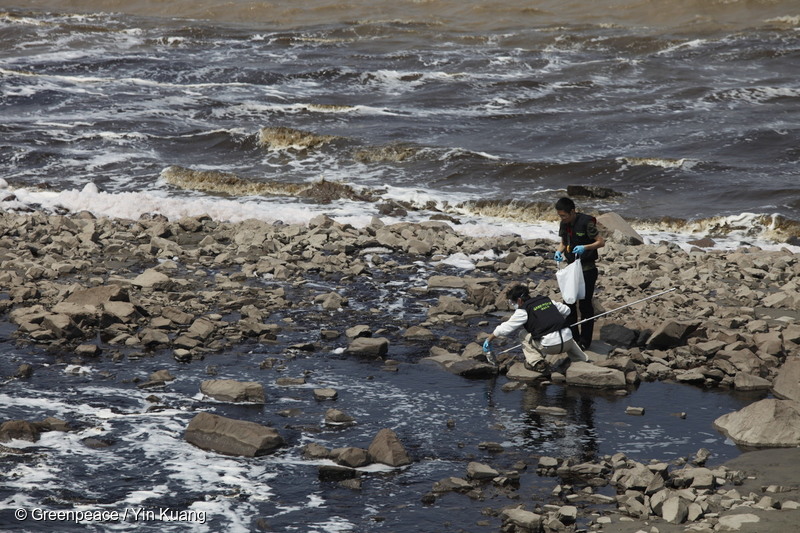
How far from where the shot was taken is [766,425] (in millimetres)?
8312

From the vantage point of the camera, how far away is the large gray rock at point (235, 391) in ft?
30.5

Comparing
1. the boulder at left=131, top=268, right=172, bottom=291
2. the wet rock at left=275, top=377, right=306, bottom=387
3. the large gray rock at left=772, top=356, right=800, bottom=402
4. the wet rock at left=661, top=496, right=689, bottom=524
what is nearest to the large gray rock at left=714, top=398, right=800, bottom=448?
the large gray rock at left=772, top=356, right=800, bottom=402

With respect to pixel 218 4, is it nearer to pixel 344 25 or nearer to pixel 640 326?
pixel 344 25

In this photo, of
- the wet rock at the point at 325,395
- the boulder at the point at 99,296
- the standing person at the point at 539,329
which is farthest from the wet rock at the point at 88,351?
the standing person at the point at 539,329

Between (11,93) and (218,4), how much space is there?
23.7 meters

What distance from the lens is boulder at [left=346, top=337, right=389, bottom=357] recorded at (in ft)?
34.9

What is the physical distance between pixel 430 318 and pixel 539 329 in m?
2.27

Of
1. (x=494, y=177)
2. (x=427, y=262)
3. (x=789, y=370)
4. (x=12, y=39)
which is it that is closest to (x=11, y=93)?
(x=12, y=39)

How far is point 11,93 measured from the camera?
31234 mm

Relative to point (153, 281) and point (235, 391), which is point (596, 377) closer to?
point (235, 391)

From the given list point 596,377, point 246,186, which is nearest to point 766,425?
point 596,377

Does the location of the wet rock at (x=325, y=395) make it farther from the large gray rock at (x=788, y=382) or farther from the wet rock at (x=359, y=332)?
the large gray rock at (x=788, y=382)

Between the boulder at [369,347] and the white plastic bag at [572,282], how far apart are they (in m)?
2.16

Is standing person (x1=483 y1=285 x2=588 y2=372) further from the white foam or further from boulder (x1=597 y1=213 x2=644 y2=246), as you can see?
the white foam
